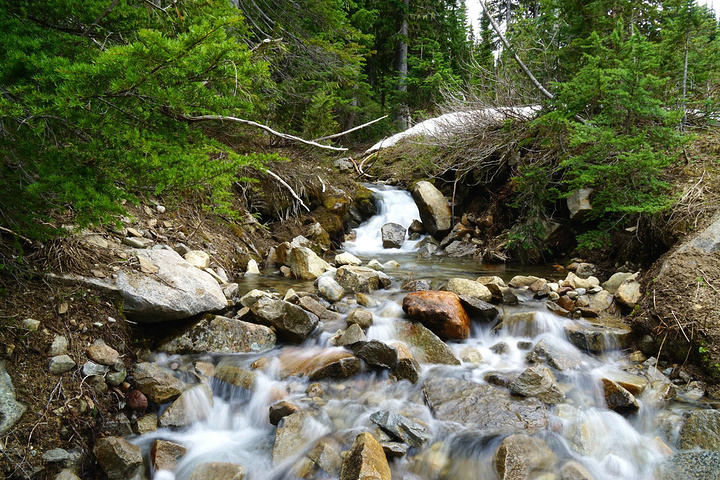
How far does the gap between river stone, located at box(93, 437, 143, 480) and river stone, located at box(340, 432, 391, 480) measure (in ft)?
4.62

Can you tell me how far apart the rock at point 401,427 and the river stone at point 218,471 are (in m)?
1.07

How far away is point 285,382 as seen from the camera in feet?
12.1

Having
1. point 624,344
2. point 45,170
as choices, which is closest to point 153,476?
point 45,170

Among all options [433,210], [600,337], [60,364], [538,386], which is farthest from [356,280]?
[433,210]

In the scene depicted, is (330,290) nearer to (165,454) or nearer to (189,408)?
(189,408)

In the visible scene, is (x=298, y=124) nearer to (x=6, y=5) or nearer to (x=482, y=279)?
(x=482, y=279)

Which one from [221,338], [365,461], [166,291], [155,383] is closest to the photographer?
[365,461]

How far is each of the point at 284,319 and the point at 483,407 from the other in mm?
2232

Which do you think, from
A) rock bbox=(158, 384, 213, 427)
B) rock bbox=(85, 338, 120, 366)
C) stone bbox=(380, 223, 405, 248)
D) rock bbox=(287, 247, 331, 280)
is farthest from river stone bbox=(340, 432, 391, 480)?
stone bbox=(380, 223, 405, 248)

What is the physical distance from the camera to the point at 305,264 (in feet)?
21.4

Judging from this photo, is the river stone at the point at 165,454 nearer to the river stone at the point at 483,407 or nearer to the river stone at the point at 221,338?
the river stone at the point at 221,338

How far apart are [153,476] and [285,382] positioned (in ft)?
4.25

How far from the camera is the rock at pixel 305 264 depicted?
21.2 ft

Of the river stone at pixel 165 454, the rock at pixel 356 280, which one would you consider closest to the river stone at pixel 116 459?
the river stone at pixel 165 454
